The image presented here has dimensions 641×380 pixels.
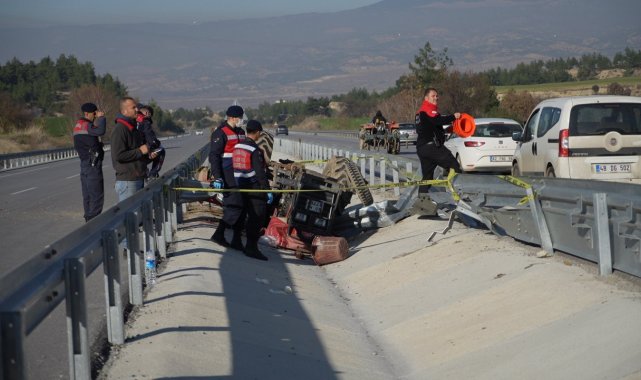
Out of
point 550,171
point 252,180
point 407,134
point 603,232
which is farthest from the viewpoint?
point 407,134

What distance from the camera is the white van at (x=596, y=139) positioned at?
15.8 meters

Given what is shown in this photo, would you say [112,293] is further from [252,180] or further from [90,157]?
[90,157]

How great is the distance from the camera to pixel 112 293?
7.79 metres

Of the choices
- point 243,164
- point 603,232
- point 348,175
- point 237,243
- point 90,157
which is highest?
point 90,157

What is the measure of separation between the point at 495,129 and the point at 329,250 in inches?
450

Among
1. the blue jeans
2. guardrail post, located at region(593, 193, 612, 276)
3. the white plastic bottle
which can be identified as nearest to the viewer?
guardrail post, located at region(593, 193, 612, 276)

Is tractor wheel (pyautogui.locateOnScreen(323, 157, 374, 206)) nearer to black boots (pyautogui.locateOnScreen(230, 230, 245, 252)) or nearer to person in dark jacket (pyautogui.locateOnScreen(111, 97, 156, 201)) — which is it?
black boots (pyautogui.locateOnScreen(230, 230, 245, 252))

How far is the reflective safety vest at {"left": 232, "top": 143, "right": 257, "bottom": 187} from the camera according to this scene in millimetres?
13578

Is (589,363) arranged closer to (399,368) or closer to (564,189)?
(399,368)

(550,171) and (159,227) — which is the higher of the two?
(550,171)

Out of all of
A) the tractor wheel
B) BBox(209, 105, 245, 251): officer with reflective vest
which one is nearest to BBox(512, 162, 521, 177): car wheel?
the tractor wheel

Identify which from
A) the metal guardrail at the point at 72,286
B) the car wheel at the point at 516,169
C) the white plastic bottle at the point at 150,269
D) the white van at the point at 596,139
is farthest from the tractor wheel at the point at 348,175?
the metal guardrail at the point at 72,286

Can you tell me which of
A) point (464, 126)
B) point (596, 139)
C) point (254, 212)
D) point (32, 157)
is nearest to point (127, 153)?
point (254, 212)

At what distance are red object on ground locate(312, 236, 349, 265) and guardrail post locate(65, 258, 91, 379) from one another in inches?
336
